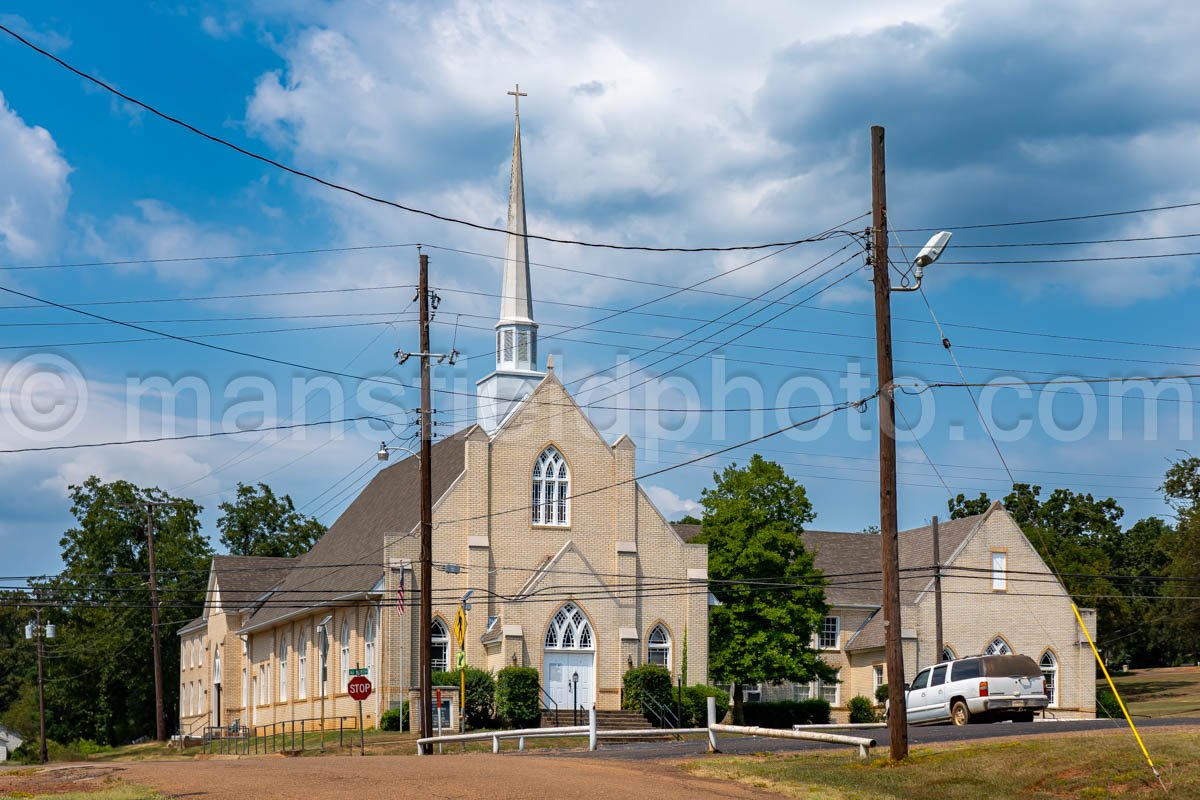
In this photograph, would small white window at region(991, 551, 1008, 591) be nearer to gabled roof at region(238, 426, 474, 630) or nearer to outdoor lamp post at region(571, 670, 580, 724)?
outdoor lamp post at region(571, 670, 580, 724)

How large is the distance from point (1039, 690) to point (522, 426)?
75.5 ft

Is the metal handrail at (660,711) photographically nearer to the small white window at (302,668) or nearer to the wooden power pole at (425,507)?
the wooden power pole at (425,507)

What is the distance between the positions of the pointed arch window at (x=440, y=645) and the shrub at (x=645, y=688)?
6.58m

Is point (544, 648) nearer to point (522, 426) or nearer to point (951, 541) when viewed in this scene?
point (522, 426)

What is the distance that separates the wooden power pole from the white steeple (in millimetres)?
25192

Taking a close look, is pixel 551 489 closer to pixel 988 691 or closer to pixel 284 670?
pixel 284 670

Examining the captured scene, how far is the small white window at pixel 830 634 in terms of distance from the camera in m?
64.0

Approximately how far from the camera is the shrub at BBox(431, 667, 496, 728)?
4856 cm

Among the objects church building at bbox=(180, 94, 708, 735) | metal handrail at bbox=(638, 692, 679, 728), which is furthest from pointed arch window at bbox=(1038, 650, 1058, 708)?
metal handrail at bbox=(638, 692, 679, 728)

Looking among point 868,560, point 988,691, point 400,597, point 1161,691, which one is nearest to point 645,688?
point 400,597

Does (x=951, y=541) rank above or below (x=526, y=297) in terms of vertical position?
below

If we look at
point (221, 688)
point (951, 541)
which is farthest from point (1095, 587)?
point (221, 688)

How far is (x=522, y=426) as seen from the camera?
5397 cm

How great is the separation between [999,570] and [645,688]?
1930 centimetres
